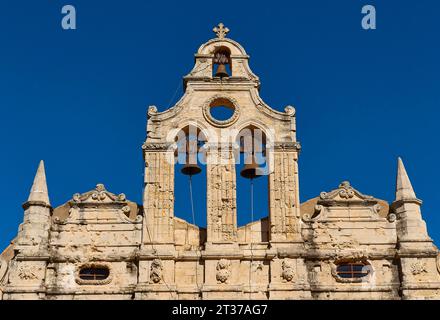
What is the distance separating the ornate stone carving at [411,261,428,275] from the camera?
26453 mm

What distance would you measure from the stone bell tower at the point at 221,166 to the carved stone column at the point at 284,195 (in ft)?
0.09

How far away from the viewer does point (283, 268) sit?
26.4 metres

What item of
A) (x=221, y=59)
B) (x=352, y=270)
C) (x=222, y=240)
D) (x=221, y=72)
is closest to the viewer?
(x=222, y=240)

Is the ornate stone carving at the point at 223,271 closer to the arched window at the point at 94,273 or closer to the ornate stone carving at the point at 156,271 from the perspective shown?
the ornate stone carving at the point at 156,271

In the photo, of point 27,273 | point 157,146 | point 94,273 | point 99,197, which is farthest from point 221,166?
point 27,273

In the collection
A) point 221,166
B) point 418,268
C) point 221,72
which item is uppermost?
point 221,72

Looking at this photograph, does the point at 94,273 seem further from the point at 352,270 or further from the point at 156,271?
the point at 352,270

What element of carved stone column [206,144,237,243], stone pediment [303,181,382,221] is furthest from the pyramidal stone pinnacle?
stone pediment [303,181,382,221]

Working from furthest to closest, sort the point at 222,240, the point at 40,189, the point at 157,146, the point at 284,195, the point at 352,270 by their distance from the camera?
the point at 157,146 < the point at 40,189 < the point at 284,195 < the point at 352,270 < the point at 222,240

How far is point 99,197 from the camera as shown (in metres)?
27.7

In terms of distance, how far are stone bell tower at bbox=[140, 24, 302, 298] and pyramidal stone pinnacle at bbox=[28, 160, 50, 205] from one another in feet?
9.67

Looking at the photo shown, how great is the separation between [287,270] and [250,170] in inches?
149

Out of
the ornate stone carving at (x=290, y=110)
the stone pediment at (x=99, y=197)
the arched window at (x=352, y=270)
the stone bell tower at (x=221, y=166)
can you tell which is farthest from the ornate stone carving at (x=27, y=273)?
the ornate stone carving at (x=290, y=110)
